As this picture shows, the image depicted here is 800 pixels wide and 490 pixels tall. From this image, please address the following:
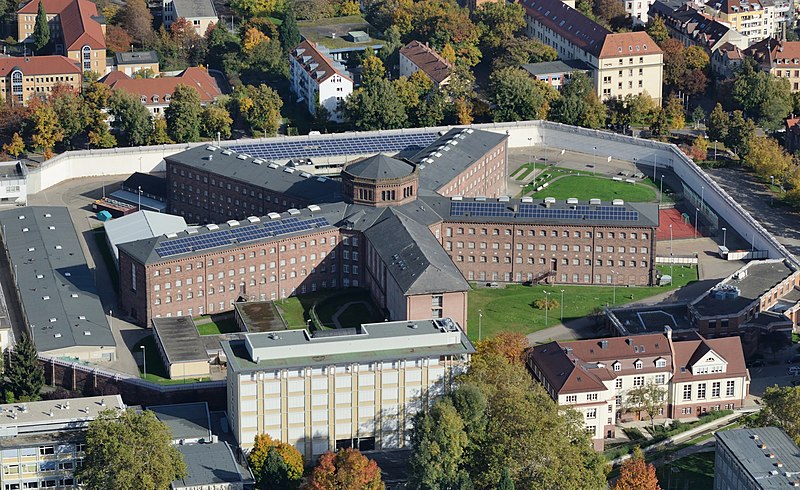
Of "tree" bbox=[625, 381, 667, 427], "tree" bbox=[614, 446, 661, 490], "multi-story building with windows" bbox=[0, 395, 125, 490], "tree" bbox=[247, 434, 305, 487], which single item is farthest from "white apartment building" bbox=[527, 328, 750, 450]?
"multi-story building with windows" bbox=[0, 395, 125, 490]

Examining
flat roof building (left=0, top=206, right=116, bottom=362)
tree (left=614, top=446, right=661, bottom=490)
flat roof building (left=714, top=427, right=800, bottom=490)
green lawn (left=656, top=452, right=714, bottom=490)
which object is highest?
flat roof building (left=0, top=206, right=116, bottom=362)

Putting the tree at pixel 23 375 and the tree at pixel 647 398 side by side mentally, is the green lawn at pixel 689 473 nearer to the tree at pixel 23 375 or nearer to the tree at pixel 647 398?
the tree at pixel 647 398

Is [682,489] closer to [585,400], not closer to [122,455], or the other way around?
[585,400]

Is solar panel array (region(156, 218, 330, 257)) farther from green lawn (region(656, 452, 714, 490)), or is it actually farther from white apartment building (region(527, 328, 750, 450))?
green lawn (region(656, 452, 714, 490))

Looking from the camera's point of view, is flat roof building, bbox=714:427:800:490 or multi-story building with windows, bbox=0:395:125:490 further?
multi-story building with windows, bbox=0:395:125:490

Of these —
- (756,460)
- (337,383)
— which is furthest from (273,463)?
(756,460)
